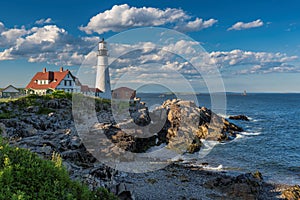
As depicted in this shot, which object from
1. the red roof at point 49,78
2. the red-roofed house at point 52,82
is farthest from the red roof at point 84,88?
the red roof at point 49,78

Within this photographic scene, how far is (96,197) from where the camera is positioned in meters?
7.20

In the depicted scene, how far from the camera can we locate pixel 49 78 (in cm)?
5278

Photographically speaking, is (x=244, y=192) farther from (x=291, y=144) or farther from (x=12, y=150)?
(x=291, y=144)

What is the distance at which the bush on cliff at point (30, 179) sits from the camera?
5012 mm

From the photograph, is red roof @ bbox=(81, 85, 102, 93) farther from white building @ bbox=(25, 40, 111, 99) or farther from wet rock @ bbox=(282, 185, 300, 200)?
wet rock @ bbox=(282, 185, 300, 200)

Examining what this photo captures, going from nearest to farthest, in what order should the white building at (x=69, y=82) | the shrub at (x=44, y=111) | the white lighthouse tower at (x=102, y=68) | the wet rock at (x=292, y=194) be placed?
the wet rock at (x=292, y=194), the shrub at (x=44, y=111), the white lighthouse tower at (x=102, y=68), the white building at (x=69, y=82)

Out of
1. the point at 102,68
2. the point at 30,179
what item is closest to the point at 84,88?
the point at 102,68

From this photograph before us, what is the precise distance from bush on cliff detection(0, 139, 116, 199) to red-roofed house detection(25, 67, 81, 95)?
47.7 m

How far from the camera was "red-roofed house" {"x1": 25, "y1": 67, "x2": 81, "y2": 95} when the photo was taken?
2029 inches

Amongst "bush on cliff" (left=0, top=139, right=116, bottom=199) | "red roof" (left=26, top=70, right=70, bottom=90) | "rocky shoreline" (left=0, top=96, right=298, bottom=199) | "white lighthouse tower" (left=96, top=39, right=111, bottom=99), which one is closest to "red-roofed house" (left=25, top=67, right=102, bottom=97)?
"red roof" (left=26, top=70, right=70, bottom=90)

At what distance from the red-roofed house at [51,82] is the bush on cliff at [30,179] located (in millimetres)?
47672

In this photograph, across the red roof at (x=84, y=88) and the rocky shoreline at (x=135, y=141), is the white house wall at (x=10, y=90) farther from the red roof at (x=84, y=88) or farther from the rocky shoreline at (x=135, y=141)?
the rocky shoreline at (x=135, y=141)

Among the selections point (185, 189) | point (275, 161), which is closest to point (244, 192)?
point (185, 189)

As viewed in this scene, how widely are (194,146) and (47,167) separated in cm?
2606
